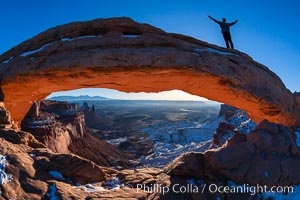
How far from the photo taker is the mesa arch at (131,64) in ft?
28.7

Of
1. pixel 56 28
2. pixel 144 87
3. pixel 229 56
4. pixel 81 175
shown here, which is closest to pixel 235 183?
pixel 81 175

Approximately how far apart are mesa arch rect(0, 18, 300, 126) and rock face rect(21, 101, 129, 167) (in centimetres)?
1328

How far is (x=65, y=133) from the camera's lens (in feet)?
109

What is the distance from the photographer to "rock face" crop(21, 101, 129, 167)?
85.9ft

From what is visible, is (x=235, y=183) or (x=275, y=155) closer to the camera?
(x=235, y=183)

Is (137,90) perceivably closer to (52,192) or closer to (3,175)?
(52,192)

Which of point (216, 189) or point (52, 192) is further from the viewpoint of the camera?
point (216, 189)

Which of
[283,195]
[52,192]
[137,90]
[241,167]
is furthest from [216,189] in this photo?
[137,90]

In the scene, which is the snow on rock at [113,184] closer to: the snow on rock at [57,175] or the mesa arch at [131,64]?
the snow on rock at [57,175]

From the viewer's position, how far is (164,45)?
Result: 9023mm

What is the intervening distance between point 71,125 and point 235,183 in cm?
3403

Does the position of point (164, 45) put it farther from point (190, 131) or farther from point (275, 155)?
point (190, 131)

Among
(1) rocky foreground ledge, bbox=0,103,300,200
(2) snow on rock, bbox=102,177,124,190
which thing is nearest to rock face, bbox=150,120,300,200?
(1) rocky foreground ledge, bbox=0,103,300,200

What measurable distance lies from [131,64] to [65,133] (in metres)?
26.9
